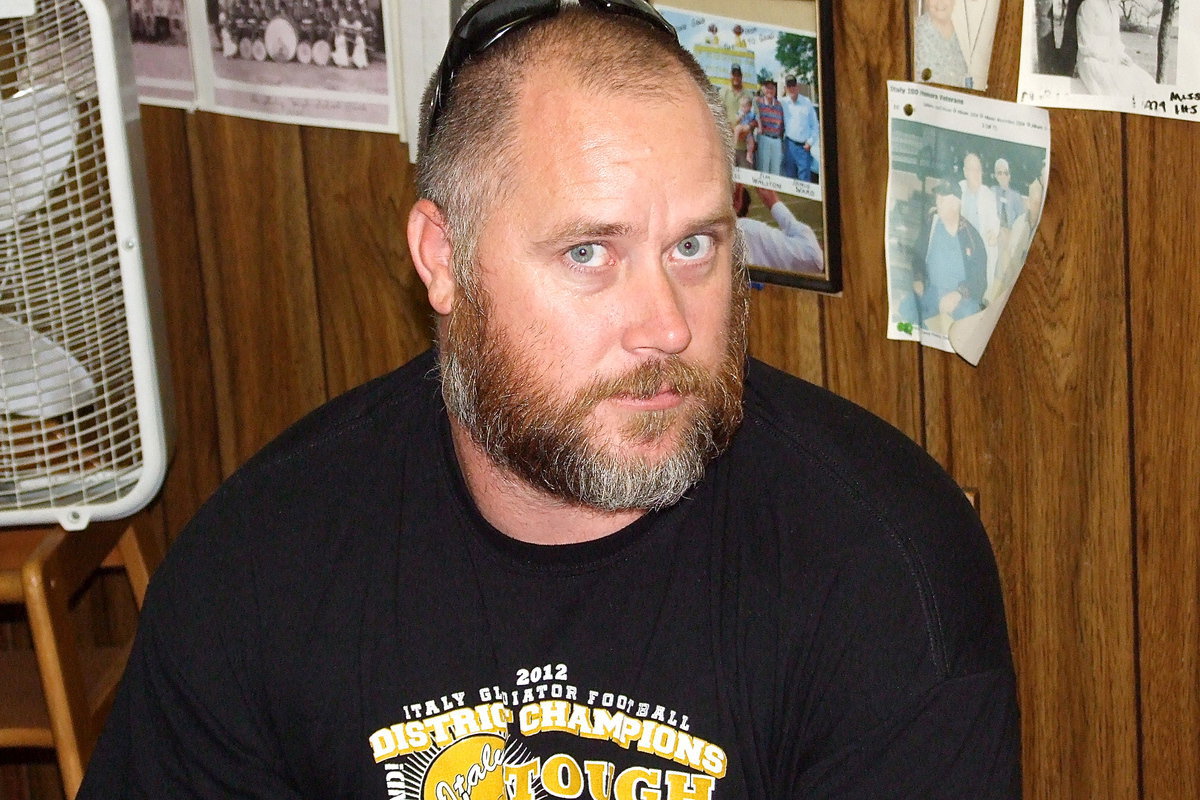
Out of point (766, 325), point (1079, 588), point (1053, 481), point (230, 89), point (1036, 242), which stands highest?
point (230, 89)

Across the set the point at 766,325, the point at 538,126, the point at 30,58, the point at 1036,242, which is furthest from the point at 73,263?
the point at 1036,242

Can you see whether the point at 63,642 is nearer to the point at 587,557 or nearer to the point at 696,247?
the point at 587,557

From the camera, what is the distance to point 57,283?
1.55m

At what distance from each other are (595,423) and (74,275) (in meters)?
0.69

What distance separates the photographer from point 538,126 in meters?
1.16

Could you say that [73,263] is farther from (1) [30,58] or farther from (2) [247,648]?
(2) [247,648]

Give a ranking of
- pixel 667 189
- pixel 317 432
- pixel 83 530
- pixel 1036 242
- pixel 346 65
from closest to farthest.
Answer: pixel 667 189 → pixel 317 432 → pixel 1036 242 → pixel 83 530 → pixel 346 65

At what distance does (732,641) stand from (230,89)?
3.92 feet

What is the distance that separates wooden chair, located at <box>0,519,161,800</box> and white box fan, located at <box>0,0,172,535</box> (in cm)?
6

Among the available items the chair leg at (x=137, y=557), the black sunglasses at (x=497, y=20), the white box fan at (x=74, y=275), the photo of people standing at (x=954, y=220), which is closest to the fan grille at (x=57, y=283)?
the white box fan at (x=74, y=275)

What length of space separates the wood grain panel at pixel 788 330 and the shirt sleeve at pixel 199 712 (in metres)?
0.71

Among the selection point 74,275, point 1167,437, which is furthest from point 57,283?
point 1167,437

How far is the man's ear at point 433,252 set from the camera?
4.22ft

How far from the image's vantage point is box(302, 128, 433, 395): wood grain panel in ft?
6.34
